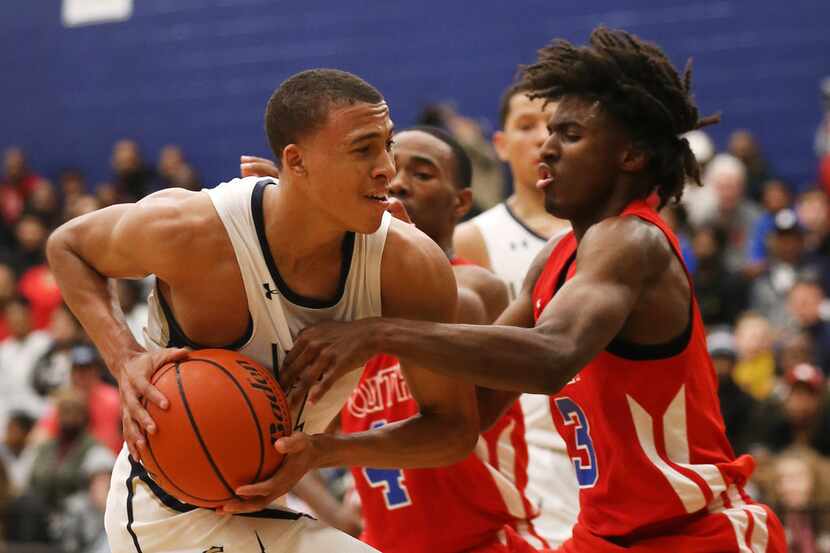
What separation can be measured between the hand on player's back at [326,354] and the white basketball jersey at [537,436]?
78.1 inches

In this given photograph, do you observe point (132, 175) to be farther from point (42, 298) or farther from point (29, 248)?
point (42, 298)

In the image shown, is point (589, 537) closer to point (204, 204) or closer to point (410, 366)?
point (410, 366)

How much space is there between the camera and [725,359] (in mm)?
8227

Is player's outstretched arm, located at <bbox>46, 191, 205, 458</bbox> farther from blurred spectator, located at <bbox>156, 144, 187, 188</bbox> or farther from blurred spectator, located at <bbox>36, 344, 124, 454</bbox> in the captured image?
blurred spectator, located at <bbox>156, 144, 187, 188</bbox>

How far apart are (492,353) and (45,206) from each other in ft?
39.2

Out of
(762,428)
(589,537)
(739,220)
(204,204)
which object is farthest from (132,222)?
(739,220)

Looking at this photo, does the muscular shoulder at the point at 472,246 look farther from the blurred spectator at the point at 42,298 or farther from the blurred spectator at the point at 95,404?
the blurred spectator at the point at 42,298

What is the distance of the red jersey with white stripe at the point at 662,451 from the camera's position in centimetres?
370

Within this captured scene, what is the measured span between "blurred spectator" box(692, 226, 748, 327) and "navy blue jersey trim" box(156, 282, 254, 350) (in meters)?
6.15

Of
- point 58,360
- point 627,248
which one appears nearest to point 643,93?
point 627,248

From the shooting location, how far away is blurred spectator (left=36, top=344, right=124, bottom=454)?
10.3m

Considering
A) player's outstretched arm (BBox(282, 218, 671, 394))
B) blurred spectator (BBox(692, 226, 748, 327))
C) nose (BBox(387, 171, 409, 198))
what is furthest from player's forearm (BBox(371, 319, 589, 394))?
blurred spectator (BBox(692, 226, 748, 327))

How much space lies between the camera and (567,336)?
11.4ft

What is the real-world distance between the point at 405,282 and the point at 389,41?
10.3 meters
